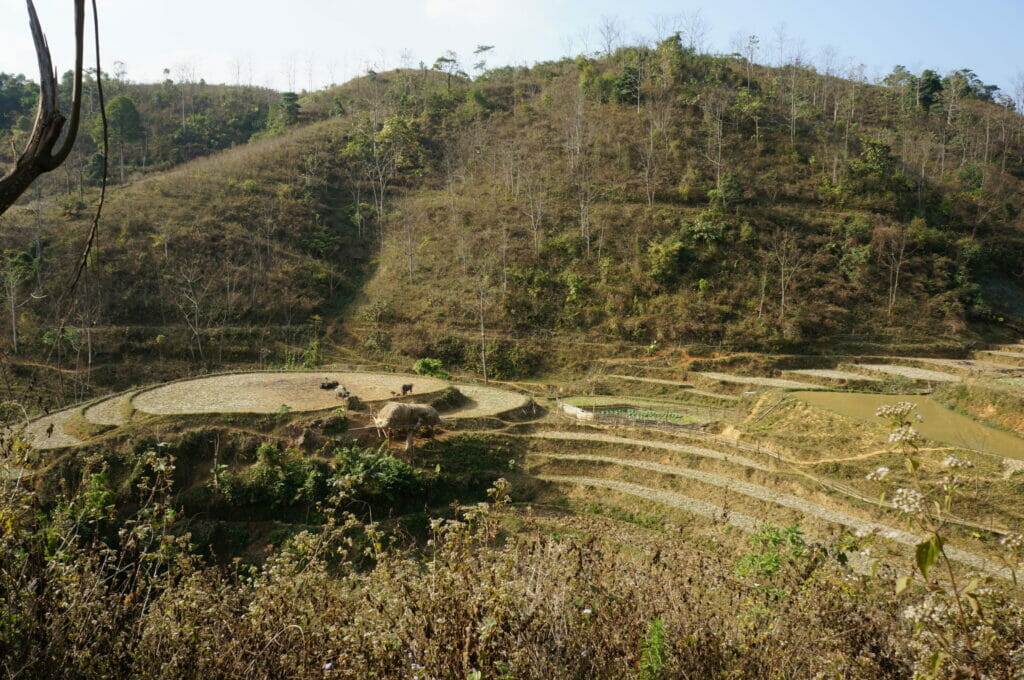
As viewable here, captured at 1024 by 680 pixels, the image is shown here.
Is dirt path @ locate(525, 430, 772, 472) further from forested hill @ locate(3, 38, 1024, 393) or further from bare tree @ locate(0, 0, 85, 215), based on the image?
bare tree @ locate(0, 0, 85, 215)

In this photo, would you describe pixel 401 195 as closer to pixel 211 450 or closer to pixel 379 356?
pixel 379 356

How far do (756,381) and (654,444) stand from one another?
8.26m

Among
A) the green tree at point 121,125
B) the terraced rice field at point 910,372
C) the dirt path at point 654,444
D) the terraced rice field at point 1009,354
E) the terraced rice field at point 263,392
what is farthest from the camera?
the green tree at point 121,125

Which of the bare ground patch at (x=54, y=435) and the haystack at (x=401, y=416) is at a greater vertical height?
the haystack at (x=401, y=416)

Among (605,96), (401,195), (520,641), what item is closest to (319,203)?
(401,195)

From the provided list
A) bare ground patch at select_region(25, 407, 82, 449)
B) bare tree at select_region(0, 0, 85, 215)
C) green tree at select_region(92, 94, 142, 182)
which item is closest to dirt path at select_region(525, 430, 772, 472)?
bare ground patch at select_region(25, 407, 82, 449)

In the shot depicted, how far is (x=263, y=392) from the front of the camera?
1906 cm

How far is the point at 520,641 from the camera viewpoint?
2943 millimetres

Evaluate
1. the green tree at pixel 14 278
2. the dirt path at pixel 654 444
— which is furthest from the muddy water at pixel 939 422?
the green tree at pixel 14 278

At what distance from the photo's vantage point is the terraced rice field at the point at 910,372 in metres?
21.1

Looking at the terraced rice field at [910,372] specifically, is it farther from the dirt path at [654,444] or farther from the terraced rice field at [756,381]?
the dirt path at [654,444]

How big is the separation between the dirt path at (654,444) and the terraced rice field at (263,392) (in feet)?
15.7

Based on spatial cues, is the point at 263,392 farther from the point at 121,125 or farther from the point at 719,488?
the point at 121,125

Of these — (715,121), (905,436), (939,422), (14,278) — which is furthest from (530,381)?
(715,121)
